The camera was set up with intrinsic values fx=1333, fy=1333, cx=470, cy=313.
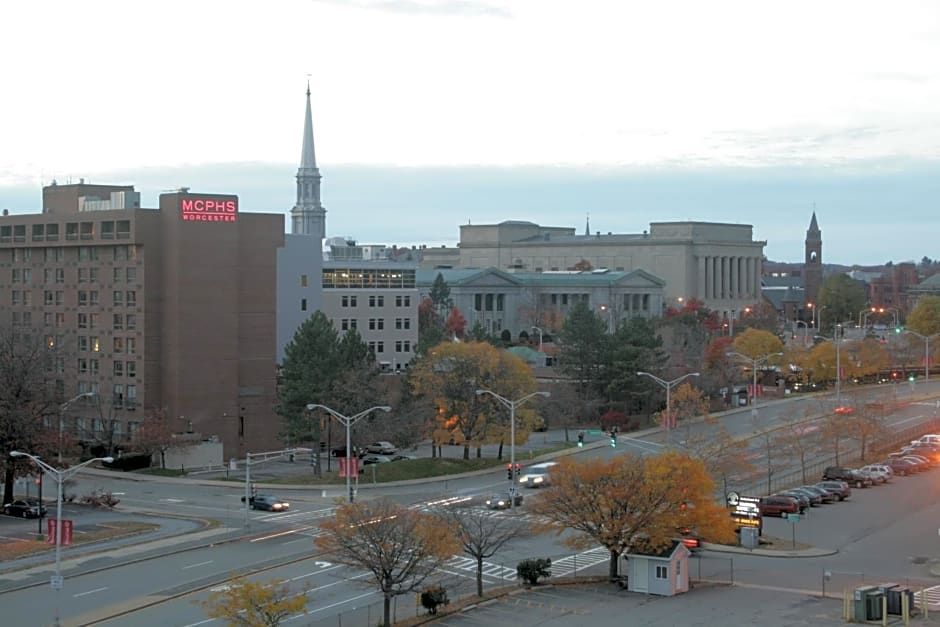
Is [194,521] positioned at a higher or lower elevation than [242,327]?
lower

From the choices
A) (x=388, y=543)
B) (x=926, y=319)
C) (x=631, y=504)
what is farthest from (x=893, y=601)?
(x=926, y=319)

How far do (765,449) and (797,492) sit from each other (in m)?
11.3

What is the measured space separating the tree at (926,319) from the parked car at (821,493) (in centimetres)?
7996

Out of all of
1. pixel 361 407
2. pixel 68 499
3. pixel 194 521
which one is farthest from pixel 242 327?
pixel 194 521

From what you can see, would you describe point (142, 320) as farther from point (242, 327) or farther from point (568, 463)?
point (568, 463)

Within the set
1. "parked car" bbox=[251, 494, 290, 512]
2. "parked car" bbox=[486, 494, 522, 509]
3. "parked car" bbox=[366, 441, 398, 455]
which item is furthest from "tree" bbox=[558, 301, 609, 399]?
"parked car" bbox=[251, 494, 290, 512]

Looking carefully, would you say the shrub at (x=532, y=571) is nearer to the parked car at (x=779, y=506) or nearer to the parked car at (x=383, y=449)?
the parked car at (x=779, y=506)

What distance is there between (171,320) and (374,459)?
1834cm

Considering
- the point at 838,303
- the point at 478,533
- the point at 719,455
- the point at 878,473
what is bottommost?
the point at 878,473

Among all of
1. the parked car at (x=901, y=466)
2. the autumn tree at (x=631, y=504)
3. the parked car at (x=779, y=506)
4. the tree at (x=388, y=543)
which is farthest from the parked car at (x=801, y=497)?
the tree at (x=388, y=543)

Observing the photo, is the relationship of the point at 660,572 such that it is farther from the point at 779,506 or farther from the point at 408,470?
the point at 408,470

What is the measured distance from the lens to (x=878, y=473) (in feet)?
240

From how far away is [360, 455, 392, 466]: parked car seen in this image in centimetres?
7977

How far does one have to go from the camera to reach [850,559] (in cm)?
5275
